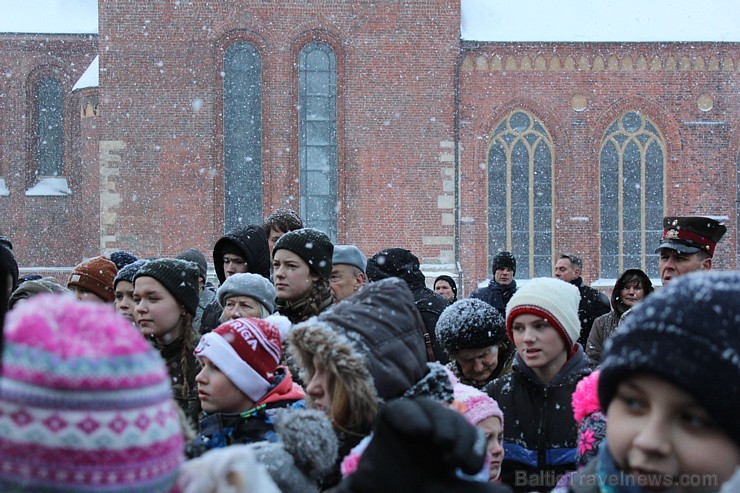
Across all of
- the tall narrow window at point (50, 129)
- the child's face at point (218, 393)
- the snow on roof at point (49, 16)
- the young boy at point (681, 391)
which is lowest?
the child's face at point (218, 393)

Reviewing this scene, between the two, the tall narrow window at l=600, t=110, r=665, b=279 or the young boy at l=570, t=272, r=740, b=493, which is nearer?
the young boy at l=570, t=272, r=740, b=493

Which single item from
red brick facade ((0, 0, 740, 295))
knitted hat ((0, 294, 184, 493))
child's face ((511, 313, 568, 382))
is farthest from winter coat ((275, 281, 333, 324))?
red brick facade ((0, 0, 740, 295))

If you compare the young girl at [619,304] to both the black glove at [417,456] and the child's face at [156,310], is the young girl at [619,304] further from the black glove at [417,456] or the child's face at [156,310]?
the black glove at [417,456]

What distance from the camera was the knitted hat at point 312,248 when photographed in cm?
508

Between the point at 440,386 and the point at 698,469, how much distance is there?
1.17m

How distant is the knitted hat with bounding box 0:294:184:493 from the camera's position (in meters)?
1.38

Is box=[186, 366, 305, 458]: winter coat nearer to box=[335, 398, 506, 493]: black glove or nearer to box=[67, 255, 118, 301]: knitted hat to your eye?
box=[335, 398, 506, 493]: black glove

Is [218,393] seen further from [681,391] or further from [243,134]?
[243,134]

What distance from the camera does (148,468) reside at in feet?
4.78

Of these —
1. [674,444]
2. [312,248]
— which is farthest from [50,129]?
[674,444]

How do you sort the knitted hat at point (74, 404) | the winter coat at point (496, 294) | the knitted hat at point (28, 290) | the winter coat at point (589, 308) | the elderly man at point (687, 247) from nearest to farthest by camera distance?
the knitted hat at point (74, 404), the elderly man at point (687, 247), the knitted hat at point (28, 290), the winter coat at point (589, 308), the winter coat at point (496, 294)

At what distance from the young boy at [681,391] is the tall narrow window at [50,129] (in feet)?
76.2

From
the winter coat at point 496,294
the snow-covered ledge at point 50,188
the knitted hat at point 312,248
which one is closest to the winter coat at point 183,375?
the knitted hat at point 312,248

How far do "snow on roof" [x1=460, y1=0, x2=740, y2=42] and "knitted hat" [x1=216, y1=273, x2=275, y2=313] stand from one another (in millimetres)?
15354
